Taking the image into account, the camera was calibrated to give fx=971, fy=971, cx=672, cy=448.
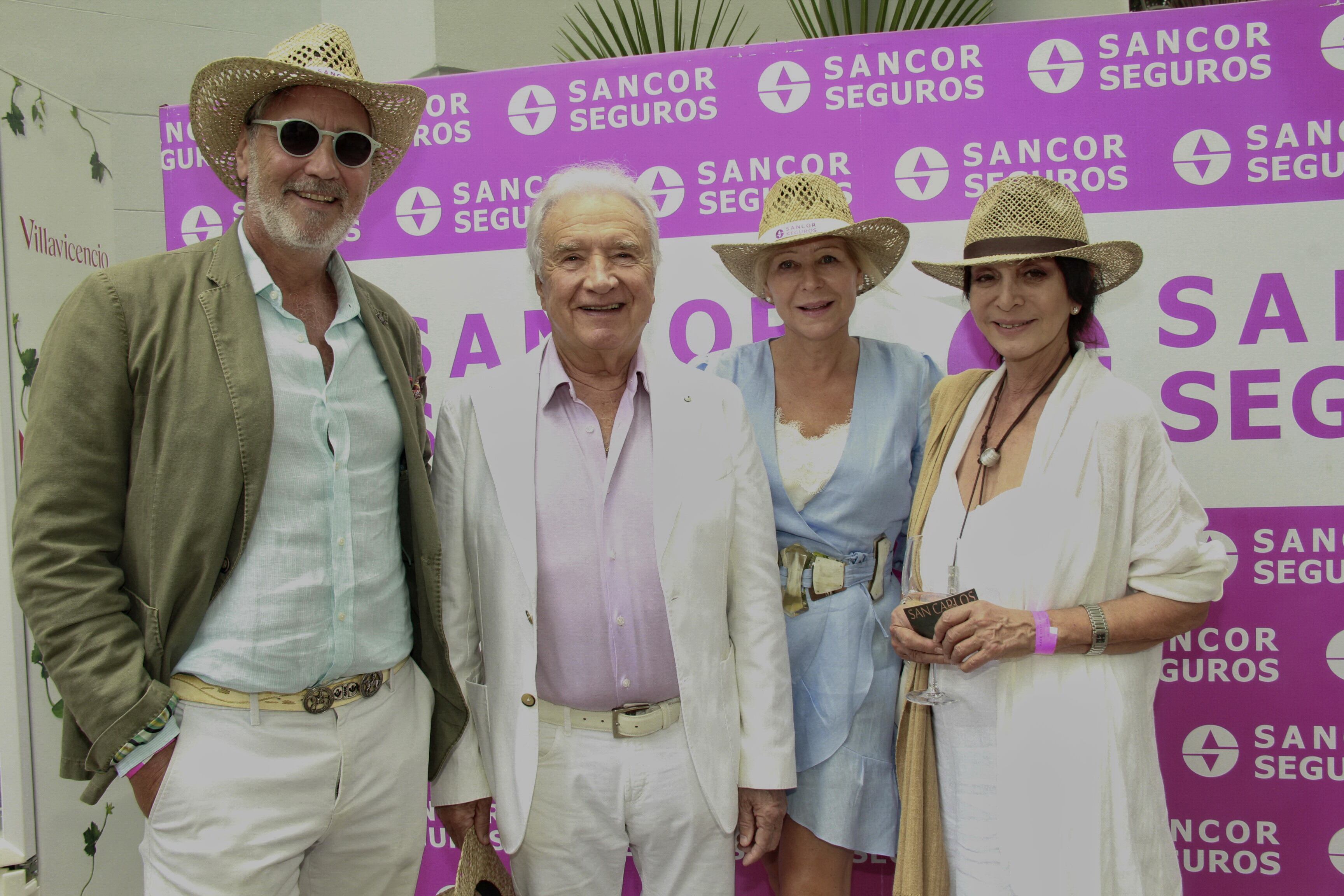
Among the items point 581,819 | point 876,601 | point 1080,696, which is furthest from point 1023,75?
point 581,819

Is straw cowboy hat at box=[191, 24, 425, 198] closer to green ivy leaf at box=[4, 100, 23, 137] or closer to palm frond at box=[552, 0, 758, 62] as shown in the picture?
green ivy leaf at box=[4, 100, 23, 137]

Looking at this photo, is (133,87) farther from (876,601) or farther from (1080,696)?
(1080,696)

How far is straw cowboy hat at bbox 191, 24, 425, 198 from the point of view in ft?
6.27

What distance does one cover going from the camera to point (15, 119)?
3.06 m

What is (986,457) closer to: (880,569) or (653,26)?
(880,569)

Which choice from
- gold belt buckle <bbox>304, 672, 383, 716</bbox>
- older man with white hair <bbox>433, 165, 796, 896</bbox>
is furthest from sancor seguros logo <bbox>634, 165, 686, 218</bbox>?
gold belt buckle <bbox>304, 672, 383, 716</bbox>

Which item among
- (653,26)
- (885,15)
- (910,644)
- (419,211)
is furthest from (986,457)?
(653,26)

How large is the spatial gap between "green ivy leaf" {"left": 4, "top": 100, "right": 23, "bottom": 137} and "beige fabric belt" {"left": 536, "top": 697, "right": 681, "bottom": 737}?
256 centimetres

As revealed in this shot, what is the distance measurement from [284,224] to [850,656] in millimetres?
1597

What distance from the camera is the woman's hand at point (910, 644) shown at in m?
2.12

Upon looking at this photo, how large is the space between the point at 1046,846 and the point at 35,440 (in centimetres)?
210

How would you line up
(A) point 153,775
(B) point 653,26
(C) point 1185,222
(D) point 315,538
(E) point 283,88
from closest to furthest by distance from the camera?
1. (A) point 153,775
2. (D) point 315,538
3. (E) point 283,88
4. (C) point 1185,222
5. (B) point 653,26

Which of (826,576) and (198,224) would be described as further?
(198,224)

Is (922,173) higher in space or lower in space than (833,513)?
higher
